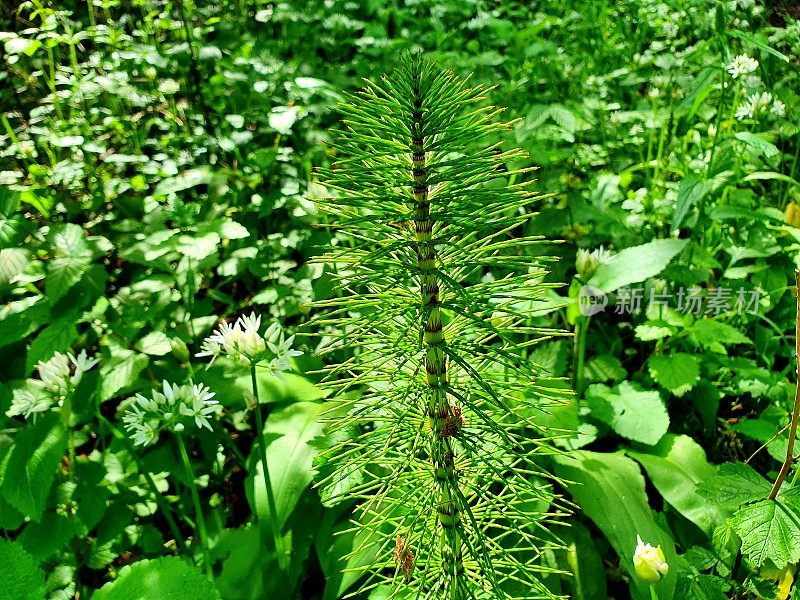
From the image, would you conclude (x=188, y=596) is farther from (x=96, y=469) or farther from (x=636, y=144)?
(x=636, y=144)

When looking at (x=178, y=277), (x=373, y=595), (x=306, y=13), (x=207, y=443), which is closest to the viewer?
(x=373, y=595)

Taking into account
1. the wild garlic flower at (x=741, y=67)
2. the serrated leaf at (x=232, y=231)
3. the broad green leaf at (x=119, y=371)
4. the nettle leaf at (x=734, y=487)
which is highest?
the wild garlic flower at (x=741, y=67)

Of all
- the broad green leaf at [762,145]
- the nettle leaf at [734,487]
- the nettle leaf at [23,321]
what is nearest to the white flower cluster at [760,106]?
the broad green leaf at [762,145]

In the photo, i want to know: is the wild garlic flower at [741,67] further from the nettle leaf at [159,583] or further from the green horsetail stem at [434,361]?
the nettle leaf at [159,583]

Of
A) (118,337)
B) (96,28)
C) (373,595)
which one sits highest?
(96,28)

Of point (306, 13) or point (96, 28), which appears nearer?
point (96, 28)

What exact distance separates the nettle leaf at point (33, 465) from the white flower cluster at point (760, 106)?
230 cm

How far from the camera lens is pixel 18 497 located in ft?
4.74

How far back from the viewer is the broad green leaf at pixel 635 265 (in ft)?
5.74

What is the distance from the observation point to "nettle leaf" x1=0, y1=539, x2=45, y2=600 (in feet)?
3.54

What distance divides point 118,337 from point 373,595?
3.31 feet

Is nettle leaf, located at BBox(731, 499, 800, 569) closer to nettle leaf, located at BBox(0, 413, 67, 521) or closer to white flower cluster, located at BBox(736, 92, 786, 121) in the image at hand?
nettle leaf, located at BBox(0, 413, 67, 521)

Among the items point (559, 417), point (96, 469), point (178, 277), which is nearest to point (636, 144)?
point (559, 417)

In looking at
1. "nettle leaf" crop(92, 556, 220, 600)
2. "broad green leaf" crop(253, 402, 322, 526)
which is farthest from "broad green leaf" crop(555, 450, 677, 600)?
"nettle leaf" crop(92, 556, 220, 600)
